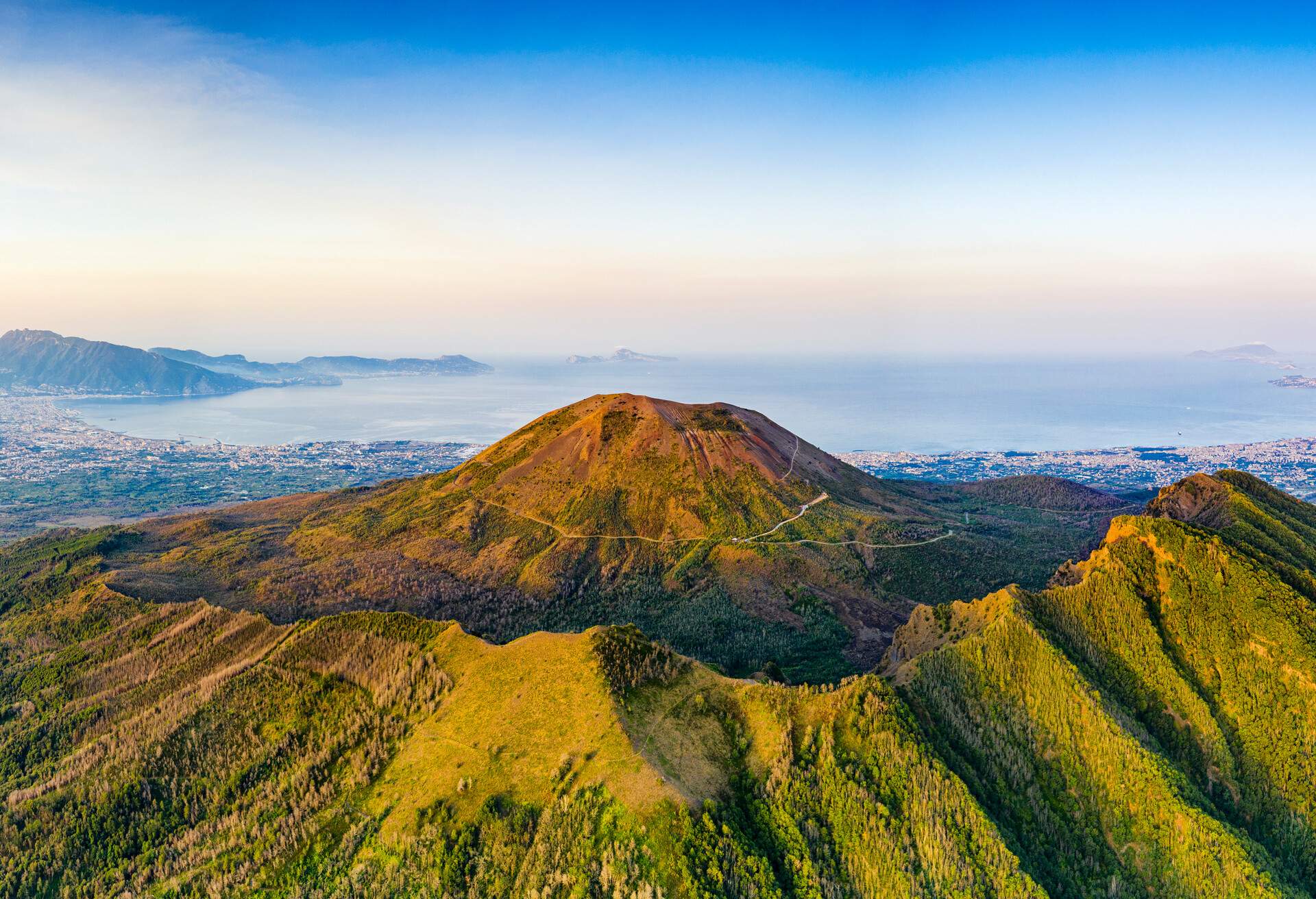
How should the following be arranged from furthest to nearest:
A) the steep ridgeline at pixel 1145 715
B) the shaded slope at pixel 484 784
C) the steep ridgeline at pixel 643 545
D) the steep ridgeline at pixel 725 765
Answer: the steep ridgeline at pixel 643 545 → the steep ridgeline at pixel 1145 715 → the steep ridgeline at pixel 725 765 → the shaded slope at pixel 484 784

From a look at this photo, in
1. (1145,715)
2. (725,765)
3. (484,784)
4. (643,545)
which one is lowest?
(484,784)

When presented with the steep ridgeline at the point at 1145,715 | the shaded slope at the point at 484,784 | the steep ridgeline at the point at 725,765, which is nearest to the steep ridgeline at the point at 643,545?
the steep ridgeline at the point at 1145,715

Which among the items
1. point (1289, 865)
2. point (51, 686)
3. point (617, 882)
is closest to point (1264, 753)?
point (1289, 865)

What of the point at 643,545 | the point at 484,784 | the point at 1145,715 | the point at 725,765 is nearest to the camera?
the point at 484,784

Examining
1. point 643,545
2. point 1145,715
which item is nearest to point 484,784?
point 1145,715

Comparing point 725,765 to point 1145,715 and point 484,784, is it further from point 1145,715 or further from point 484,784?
point 1145,715

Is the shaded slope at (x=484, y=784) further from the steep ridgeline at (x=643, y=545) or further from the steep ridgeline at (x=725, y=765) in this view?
the steep ridgeline at (x=643, y=545)

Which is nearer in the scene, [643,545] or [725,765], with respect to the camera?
[725,765]

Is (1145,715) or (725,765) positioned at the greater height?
(1145,715)
